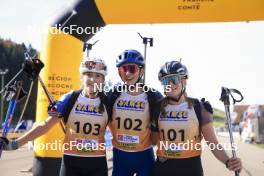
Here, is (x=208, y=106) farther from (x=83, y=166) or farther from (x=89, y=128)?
(x=83, y=166)

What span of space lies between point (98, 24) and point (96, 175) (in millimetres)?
3739

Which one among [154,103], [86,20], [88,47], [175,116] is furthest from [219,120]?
[175,116]

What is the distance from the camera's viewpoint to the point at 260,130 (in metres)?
35.6

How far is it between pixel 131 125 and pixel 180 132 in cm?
64

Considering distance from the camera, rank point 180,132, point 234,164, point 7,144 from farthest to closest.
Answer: point 180,132
point 7,144
point 234,164

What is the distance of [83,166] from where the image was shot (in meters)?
4.48

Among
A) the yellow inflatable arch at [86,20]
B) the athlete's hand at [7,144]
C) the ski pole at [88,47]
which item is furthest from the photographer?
the ski pole at [88,47]

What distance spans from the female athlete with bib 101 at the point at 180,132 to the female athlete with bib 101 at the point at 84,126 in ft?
2.30

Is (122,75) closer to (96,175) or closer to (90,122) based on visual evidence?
(90,122)

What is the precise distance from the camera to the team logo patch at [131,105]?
15.6ft

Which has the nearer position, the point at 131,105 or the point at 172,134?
the point at 172,134

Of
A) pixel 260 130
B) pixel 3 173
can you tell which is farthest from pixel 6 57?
pixel 3 173

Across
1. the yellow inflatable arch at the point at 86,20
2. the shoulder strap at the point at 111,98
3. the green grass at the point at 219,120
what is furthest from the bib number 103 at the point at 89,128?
the green grass at the point at 219,120

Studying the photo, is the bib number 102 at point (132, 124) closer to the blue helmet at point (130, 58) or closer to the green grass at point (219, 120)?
the blue helmet at point (130, 58)
